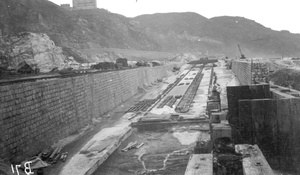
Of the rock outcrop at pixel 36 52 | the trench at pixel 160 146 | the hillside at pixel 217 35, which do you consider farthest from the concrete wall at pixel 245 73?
the hillside at pixel 217 35

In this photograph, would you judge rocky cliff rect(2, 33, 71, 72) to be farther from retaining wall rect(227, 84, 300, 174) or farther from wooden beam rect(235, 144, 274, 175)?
wooden beam rect(235, 144, 274, 175)

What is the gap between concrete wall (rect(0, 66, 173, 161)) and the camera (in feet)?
28.1

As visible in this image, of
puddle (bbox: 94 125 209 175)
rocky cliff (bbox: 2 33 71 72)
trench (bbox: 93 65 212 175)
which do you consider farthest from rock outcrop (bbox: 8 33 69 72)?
puddle (bbox: 94 125 209 175)

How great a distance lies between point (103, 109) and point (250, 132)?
9.45 meters

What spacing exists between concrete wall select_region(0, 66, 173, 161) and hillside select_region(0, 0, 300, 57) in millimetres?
33787

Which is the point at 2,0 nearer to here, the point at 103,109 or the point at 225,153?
the point at 103,109

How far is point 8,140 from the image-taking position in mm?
8336

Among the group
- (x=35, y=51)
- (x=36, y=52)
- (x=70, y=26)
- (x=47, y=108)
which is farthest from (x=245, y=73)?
(x=70, y=26)

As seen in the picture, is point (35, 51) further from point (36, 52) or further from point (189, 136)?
point (189, 136)

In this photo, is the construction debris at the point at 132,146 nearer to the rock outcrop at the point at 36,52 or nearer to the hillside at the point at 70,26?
the rock outcrop at the point at 36,52

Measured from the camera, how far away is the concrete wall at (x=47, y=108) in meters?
8.57

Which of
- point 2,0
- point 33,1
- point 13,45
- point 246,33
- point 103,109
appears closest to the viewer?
point 103,109

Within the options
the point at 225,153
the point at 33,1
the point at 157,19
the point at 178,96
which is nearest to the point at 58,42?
the point at 33,1

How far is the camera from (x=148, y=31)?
364 ft
